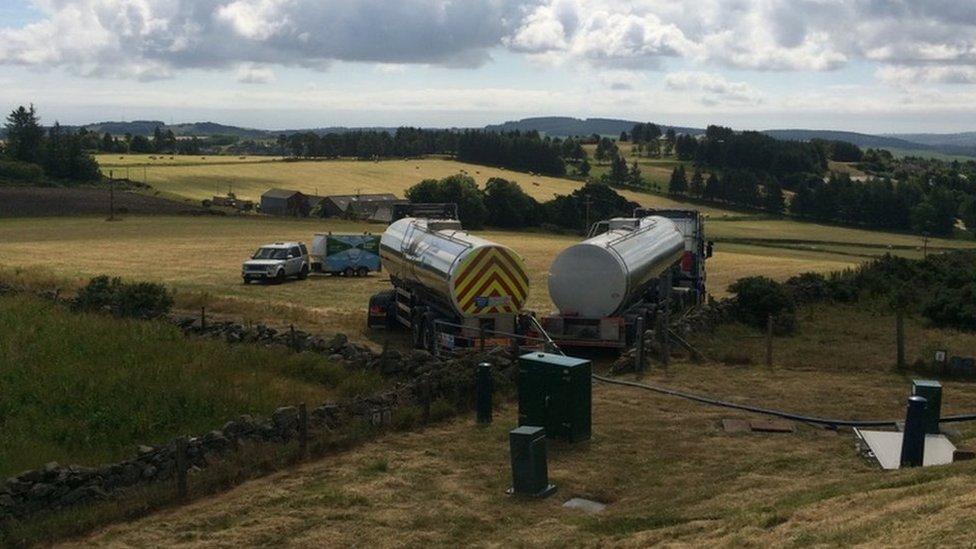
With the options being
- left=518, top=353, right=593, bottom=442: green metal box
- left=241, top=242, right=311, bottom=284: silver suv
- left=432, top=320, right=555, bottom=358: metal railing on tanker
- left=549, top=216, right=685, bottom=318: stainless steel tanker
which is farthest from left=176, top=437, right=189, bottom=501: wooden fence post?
left=241, top=242, right=311, bottom=284: silver suv

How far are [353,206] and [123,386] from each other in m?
74.5

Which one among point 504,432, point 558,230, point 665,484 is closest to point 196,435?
point 504,432

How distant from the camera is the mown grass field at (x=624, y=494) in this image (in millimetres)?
10445

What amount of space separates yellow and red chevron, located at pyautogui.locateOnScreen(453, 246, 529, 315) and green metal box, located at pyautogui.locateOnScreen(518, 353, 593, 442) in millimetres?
7421

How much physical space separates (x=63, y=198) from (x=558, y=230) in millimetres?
41924

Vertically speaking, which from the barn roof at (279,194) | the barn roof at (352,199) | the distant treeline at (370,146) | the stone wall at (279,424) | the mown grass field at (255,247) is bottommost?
the mown grass field at (255,247)

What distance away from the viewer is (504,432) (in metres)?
16.5

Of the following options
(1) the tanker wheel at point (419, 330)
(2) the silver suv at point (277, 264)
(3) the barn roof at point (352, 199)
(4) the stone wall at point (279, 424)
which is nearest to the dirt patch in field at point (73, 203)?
(3) the barn roof at point (352, 199)

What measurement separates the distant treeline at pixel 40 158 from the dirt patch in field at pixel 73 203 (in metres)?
8.49

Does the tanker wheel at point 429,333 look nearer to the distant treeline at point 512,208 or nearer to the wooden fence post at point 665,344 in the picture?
the wooden fence post at point 665,344

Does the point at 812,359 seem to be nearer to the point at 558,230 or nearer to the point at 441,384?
the point at 441,384

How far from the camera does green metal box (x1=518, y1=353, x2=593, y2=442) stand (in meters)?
15.8

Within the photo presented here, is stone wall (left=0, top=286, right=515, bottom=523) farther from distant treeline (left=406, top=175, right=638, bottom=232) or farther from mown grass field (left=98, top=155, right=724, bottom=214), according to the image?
mown grass field (left=98, top=155, right=724, bottom=214)

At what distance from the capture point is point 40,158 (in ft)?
340
